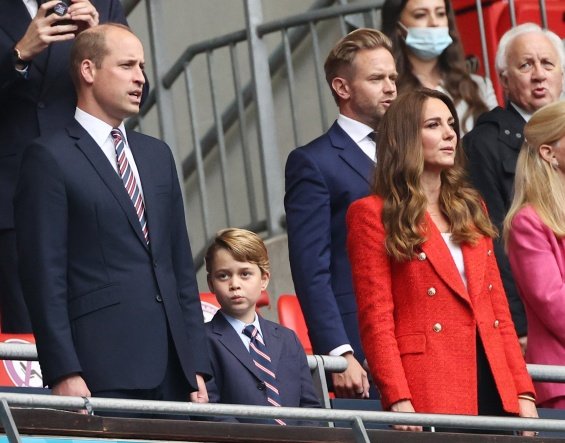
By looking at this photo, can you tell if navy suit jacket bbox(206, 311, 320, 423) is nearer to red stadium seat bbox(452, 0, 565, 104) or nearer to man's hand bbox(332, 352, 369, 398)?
man's hand bbox(332, 352, 369, 398)

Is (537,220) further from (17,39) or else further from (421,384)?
(17,39)

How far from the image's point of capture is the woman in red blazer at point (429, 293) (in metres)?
5.76

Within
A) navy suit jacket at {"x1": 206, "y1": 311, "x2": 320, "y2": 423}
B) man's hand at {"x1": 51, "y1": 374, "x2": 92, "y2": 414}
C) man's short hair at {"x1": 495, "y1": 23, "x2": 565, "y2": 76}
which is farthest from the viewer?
man's short hair at {"x1": 495, "y1": 23, "x2": 565, "y2": 76}

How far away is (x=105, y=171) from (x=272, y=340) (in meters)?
0.88

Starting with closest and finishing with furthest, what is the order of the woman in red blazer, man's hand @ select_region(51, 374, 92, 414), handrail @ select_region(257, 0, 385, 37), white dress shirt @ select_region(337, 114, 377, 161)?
man's hand @ select_region(51, 374, 92, 414), the woman in red blazer, white dress shirt @ select_region(337, 114, 377, 161), handrail @ select_region(257, 0, 385, 37)

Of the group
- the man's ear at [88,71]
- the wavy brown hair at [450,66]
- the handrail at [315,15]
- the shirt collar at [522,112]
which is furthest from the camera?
the handrail at [315,15]

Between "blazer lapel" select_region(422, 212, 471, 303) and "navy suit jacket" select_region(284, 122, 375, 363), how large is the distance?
0.50 meters

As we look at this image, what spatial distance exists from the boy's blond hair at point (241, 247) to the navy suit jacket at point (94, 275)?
616 mm

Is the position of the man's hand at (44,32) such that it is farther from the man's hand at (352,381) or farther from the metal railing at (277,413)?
the metal railing at (277,413)

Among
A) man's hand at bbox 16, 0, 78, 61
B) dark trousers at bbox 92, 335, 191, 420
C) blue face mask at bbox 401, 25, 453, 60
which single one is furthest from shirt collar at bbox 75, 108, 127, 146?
blue face mask at bbox 401, 25, 453, 60

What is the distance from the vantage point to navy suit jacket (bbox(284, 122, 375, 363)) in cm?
626

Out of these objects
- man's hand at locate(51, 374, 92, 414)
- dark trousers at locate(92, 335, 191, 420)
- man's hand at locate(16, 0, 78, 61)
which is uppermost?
man's hand at locate(16, 0, 78, 61)

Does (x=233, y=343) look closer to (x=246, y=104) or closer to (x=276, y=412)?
(x=276, y=412)

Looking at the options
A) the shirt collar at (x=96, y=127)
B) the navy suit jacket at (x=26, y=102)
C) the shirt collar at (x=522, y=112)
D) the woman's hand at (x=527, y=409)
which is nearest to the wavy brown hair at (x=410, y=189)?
the woman's hand at (x=527, y=409)
